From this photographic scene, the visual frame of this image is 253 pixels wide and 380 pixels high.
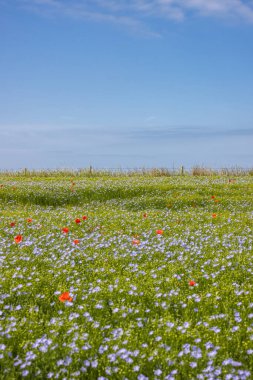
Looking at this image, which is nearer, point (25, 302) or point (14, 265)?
point (25, 302)

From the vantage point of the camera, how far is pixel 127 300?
782 centimetres

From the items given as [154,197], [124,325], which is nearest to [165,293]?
[124,325]

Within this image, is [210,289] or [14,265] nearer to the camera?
[210,289]

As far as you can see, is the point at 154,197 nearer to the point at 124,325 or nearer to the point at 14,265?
the point at 14,265

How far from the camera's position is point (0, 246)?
12.0 metres

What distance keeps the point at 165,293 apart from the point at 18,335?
281 centimetres

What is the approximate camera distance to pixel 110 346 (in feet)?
19.6

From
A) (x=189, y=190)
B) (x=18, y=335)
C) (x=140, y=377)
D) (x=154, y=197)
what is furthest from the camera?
(x=189, y=190)

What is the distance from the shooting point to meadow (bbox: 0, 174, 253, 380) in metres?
5.58

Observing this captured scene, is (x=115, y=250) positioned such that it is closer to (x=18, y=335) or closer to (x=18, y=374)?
(x=18, y=335)

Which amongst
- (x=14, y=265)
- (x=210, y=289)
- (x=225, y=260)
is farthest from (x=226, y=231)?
(x=14, y=265)

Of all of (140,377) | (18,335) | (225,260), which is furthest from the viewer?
(225,260)

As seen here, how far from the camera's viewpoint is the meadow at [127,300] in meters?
5.58

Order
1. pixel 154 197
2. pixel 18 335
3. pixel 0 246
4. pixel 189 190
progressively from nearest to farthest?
pixel 18 335 < pixel 0 246 < pixel 154 197 < pixel 189 190
